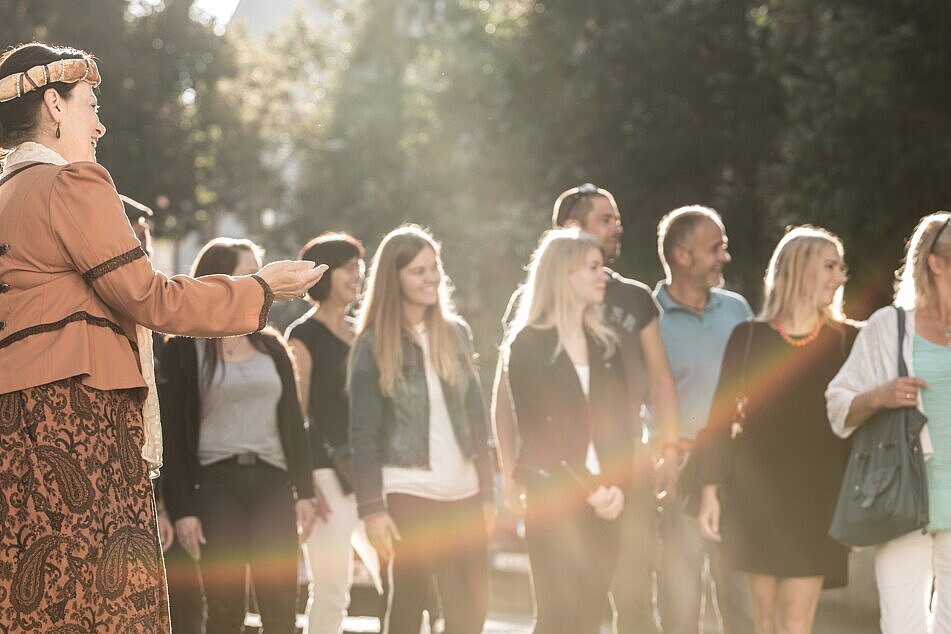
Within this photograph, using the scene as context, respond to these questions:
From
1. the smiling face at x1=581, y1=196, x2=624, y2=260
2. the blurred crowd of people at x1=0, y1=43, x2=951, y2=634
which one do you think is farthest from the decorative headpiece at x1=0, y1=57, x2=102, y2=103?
the smiling face at x1=581, y1=196, x2=624, y2=260

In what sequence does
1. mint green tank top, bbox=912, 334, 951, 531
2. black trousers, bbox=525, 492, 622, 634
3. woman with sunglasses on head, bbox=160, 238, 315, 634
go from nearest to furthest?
mint green tank top, bbox=912, 334, 951, 531 < black trousers, bbox=525, 492, 622, 634 < woman with sunglasses on head, bbox=160, 238, 315, 634

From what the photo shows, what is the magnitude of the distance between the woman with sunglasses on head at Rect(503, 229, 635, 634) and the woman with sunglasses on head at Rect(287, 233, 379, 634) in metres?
1.57

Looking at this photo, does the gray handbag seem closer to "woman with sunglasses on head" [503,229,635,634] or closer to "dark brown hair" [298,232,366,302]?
"woman with sunglasses on head" [503,229,635,634]

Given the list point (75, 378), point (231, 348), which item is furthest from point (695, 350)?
point (75, 378)

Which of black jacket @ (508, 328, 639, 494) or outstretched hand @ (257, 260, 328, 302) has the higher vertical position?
outstretched hand @ (257, 260, 328, 302)

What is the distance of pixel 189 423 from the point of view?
773 cm

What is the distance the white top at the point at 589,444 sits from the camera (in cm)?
721

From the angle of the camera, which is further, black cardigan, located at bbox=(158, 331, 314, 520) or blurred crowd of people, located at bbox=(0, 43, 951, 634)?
black cardigan, located at bbox=(158, 331, 314, 520)

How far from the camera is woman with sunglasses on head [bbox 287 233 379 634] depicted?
8.58 m

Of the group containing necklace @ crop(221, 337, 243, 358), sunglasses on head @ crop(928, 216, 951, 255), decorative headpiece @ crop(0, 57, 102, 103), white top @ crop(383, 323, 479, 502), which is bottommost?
white top @ crop(383, 323, 479, 502)

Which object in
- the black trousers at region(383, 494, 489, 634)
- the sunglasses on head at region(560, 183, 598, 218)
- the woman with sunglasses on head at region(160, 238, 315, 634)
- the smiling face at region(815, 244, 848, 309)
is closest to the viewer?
the black trousers at region(383, 494, 489, 634)

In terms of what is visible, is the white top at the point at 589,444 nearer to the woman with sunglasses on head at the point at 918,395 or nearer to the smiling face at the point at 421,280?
the smiling face at the point at 421,280

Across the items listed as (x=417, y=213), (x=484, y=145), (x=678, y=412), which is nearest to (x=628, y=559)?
(x=678, y=412)

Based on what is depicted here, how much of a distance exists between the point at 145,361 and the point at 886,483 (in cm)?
362
